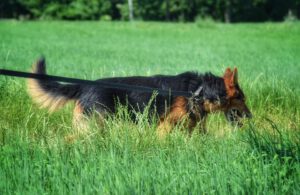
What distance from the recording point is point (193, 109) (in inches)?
240

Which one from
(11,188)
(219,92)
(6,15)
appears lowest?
(11,188)

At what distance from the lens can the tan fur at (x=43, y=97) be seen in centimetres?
606

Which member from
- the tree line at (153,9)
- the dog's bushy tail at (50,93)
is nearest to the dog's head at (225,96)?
the dog's bushy tail at (50,93)

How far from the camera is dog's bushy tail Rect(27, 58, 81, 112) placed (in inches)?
239

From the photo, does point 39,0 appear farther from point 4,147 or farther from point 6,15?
point 4,147

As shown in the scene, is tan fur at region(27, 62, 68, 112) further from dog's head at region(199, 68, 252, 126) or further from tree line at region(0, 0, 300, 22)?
tree line at region(0, 0, 300, 22)

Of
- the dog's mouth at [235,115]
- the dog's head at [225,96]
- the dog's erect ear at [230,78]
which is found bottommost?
the dog's mouth at [235,115]

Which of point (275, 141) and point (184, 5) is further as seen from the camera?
point (184, 5)

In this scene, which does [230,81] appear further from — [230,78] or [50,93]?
[50,93]

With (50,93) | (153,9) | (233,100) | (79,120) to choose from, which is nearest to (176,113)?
(233,100)

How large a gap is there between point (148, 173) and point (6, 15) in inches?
2301

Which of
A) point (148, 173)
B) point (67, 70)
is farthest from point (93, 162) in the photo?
point (67, 70)

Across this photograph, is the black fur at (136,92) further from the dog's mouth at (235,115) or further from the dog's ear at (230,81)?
the dog's mouth at (235,115)

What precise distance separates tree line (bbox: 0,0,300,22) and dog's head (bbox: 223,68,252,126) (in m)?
52.5
